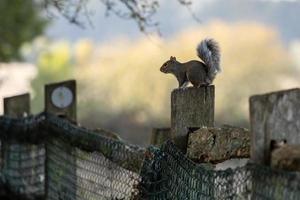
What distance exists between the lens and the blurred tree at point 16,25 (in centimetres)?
1650

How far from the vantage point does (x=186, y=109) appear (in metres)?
3.65

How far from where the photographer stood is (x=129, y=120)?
23844 millimetres

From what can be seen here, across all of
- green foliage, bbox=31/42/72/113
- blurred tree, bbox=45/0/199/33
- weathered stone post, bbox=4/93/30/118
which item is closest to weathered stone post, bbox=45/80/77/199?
weathered stone post, bbox=4/93/30/118

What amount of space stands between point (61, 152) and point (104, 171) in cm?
88

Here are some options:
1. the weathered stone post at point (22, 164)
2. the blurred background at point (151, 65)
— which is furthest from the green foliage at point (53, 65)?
the weathered stone post at point (22, 164)

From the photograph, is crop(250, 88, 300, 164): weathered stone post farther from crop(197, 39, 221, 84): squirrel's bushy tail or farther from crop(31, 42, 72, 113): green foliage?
crop(31, 42, 72, 113): green foliage

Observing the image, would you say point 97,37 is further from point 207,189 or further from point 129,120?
point 207,189

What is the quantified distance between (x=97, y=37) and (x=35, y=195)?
3094 cm

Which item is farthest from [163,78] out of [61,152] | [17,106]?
[61,152]

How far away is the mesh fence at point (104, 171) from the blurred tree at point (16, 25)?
33.7ft

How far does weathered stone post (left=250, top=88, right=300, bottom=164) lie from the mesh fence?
0.21ft

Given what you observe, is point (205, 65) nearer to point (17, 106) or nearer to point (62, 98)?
point (62, 98)

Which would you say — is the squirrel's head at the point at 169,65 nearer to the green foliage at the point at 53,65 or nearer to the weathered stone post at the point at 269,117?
the weathered stone post at the point at 269,117

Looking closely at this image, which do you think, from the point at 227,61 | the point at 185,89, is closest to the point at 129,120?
the point at 227,61
